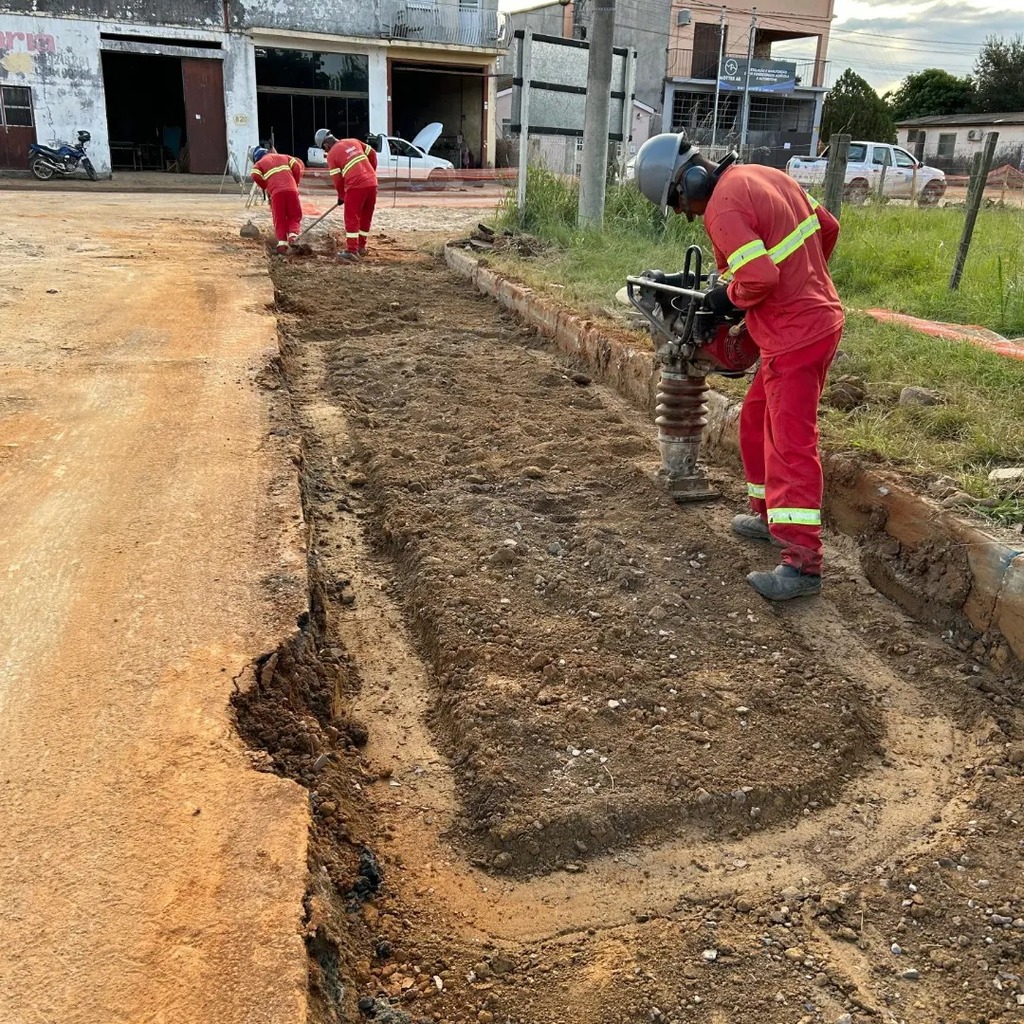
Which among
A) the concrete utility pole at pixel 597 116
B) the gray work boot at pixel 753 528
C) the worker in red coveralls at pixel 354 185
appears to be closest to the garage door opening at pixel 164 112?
the worker in red coveralls at pixel 354 185

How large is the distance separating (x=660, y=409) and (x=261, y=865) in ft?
9.81

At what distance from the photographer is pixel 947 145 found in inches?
1751

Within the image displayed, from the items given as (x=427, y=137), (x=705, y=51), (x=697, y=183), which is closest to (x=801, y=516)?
(x=697, y=183)

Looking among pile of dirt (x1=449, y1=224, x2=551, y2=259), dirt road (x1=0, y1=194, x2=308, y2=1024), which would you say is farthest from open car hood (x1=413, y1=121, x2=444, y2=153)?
dirt road (x1=0, y1=194, x2=308, y2=1024)

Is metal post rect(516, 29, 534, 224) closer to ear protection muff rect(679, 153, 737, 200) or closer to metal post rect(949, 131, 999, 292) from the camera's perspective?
metal post rect(949, 131, 999, 292)

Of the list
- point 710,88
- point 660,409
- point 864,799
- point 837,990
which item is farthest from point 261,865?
point 710,88

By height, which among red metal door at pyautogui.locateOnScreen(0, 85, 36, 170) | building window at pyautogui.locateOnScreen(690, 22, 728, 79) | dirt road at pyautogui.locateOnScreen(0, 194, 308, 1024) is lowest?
dirt road at pyautogui.locateOnScreen(0, 194, 308, 1024)

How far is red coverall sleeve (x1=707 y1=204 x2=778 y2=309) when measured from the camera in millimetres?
3512

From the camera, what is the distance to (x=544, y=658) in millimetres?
3270

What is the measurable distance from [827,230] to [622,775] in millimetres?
2470

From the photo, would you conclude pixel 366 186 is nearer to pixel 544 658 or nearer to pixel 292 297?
pixel 292 297

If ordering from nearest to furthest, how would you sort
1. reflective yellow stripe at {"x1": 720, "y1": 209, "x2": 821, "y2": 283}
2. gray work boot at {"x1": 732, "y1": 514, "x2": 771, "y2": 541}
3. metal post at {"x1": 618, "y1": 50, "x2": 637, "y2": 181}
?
reflective yellow stripe at {"x1": 720, "y1": 209, "x2": 821, "y2": 283} → gray work boot at {"x1": 732, "y1": 514, "x2": 771, "y2": 541} → metal post at {"x1": 618, "y1": 50, "x2": 637, "y2": 181}

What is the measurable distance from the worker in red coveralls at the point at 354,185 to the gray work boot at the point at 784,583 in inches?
359

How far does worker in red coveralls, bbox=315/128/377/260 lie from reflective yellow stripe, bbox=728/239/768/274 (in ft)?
29.3
